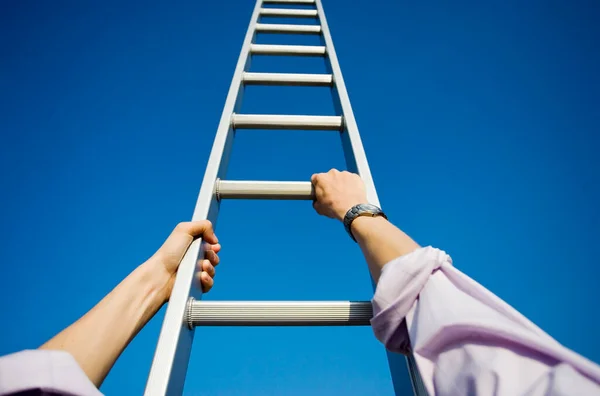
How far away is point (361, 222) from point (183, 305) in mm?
527

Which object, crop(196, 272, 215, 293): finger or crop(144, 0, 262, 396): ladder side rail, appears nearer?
crop(144, 0, 262, 396): ladder side rail

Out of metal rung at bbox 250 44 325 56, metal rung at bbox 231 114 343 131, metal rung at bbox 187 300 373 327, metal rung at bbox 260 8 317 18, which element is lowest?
metal rung at bbox 187 300 373 327

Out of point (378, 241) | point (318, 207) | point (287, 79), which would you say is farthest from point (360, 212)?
point (287, 79)

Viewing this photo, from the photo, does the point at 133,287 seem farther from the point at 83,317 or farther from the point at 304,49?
the point at 304,49

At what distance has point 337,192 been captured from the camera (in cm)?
126

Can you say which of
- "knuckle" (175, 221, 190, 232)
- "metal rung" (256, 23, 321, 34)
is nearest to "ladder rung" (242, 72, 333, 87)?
"metal rung" (256, 23, 321, 34)

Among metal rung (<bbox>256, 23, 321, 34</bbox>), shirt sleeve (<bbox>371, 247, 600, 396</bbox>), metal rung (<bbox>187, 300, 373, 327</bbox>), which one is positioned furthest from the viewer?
metal rung (<bbox>256, 23, 321, 34</bbox>)

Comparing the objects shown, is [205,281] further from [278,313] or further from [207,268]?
[278,313]

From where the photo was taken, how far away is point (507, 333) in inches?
20.4

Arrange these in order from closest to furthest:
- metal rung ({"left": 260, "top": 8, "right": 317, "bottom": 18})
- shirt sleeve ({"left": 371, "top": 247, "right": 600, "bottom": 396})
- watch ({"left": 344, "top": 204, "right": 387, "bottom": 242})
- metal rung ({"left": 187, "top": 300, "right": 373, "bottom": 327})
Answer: shirt sleeve ({"left": 371, "top": 247, "right": 600, "bottom": 396}), metal rung ({"left": 187, "top": 300, "right": 373, "bottom": 327}), watch ({"left": 344, "top": 204, "right": 387, "bottom": 242}), metal rung ({"left": 260, "top": 8, "right": 317, "bottom": 18})

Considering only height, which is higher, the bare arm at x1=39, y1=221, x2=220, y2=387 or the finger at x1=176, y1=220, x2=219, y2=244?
the finger at x1=176, y1=220, x2=219, y2=244

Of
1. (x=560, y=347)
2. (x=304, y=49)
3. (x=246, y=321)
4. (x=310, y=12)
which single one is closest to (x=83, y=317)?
(x=246, y=321)

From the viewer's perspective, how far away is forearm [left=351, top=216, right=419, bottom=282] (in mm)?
821

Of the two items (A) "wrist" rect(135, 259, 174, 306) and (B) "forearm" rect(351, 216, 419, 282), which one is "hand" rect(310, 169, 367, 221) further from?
(A) "wrist" rect(135, 259, 174, 306)
